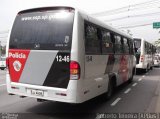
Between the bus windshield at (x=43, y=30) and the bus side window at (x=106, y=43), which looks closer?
the bus windshield at (x=43, y=30)

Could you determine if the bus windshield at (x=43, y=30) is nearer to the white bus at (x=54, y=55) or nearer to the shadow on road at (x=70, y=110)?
the white bus at (x=54, y=55)

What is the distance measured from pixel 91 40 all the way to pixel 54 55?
1308 millimetres

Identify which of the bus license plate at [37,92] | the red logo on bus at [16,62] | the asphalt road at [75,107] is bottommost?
the asphalt road at [75,107]

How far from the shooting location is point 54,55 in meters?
6.34

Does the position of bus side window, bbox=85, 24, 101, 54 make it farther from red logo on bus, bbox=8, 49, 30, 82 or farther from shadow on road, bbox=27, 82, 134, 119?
shadow on road, bbox=27, 82, 134, 119

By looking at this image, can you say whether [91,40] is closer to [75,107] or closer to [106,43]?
[106,43]

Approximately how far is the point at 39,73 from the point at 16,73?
0.78m

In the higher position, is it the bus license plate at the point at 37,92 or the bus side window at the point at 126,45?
the bus side window at the point at 126,45

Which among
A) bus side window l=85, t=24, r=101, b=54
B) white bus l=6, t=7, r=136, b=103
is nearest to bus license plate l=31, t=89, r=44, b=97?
white bus l=6, t=7, r=136, b=103

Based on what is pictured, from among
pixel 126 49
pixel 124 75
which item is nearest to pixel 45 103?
pixel 124 75

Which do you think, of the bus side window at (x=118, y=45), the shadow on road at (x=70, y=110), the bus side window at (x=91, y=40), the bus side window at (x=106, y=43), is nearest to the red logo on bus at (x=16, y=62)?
the shadow on road at (x=70, y=110)

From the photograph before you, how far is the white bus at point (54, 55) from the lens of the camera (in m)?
6.23

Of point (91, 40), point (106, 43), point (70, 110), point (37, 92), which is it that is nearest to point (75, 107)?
point (70, 110)

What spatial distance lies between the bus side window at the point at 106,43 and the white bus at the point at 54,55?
24.4 inches
